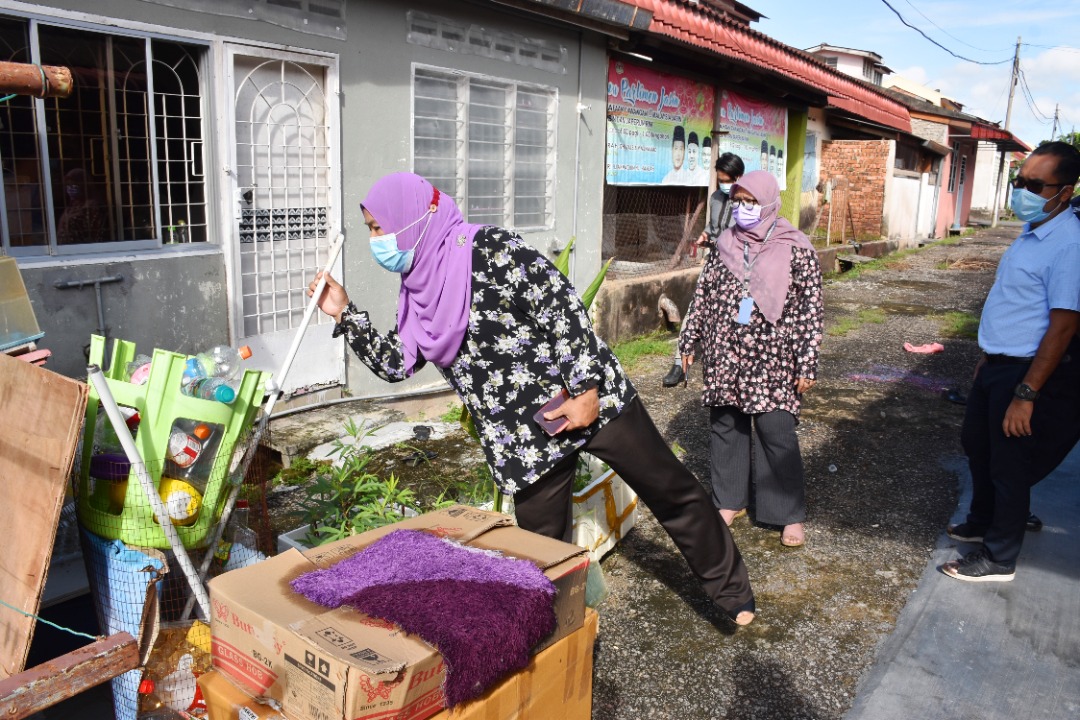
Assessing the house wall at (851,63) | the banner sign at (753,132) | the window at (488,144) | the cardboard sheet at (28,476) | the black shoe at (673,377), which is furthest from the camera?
the house wall at (851,63)

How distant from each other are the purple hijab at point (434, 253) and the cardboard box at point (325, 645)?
0.71 meters

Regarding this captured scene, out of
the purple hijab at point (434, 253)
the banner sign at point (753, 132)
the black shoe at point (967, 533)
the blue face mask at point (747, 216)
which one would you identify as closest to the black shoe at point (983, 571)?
the black shoe at point (967, 533)

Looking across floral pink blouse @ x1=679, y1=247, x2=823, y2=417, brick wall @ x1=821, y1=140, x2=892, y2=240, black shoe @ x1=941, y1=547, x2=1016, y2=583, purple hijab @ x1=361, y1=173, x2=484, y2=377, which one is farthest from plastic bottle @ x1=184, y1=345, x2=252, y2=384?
brick wall @ x1=821, y1=140, x2=892, y2=240

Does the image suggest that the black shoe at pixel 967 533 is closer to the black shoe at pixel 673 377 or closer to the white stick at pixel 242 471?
the black shoe at pixel 673 377

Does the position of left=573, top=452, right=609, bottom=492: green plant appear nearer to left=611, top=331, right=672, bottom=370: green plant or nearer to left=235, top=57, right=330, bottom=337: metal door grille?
left=235, top=57, right=330, bottom=337: metal door grille

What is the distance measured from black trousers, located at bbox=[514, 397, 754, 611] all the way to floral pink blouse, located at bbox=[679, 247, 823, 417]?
1.02 metres

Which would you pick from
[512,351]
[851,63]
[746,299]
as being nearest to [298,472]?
[512,351]

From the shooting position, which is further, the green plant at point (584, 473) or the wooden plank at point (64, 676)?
the green plant at point (584, 473)

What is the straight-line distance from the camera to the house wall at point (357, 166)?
433 cm

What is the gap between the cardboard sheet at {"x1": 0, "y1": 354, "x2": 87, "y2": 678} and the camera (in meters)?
2.24

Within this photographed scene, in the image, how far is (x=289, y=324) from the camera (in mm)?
5641

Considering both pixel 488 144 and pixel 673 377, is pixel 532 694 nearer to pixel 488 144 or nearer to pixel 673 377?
pixel 673 377

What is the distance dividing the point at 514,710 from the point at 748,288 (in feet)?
7.95

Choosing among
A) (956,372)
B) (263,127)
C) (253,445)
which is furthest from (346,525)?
(956,372)
